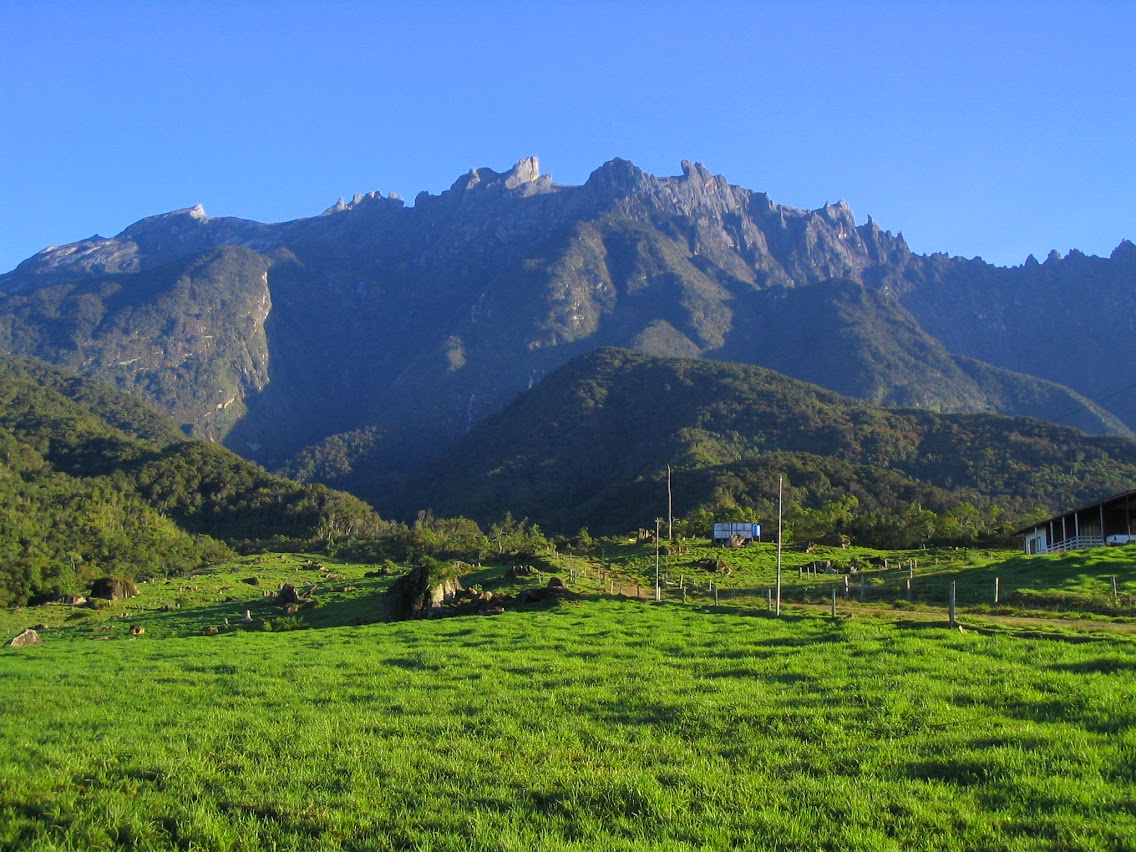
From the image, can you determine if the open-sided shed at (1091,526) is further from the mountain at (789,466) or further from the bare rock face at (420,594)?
the bare rock face at (420,594)

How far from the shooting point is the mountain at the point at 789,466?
119m

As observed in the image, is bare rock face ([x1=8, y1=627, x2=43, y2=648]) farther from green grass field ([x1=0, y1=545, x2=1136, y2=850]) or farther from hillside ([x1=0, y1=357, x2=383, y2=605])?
hillside ([x1=0, y1=357, x2=383, y2=605])

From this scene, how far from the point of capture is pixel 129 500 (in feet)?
452

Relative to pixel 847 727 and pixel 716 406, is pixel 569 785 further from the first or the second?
pixel 716 406

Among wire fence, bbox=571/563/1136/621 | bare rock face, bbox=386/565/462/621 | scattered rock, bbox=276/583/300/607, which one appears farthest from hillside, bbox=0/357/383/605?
wire fence, bbox=571/563/1136/621

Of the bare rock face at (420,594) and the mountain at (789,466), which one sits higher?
the mountain at (789,466)

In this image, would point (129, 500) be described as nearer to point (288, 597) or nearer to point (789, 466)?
point (288, 597)

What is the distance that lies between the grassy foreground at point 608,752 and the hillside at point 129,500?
89.4 m

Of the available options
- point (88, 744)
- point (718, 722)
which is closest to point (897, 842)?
point (718, 722)

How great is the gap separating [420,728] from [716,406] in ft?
584

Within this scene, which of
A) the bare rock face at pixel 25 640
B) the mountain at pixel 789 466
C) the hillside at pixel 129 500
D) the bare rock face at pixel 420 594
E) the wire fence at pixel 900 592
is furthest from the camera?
the mountain at pixel 789 466

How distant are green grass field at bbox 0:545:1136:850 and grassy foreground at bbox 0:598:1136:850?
4 cm

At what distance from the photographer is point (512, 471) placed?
602 feet

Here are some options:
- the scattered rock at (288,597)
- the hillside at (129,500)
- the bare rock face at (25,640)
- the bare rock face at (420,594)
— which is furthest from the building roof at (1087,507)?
the hillside at (129,500)
